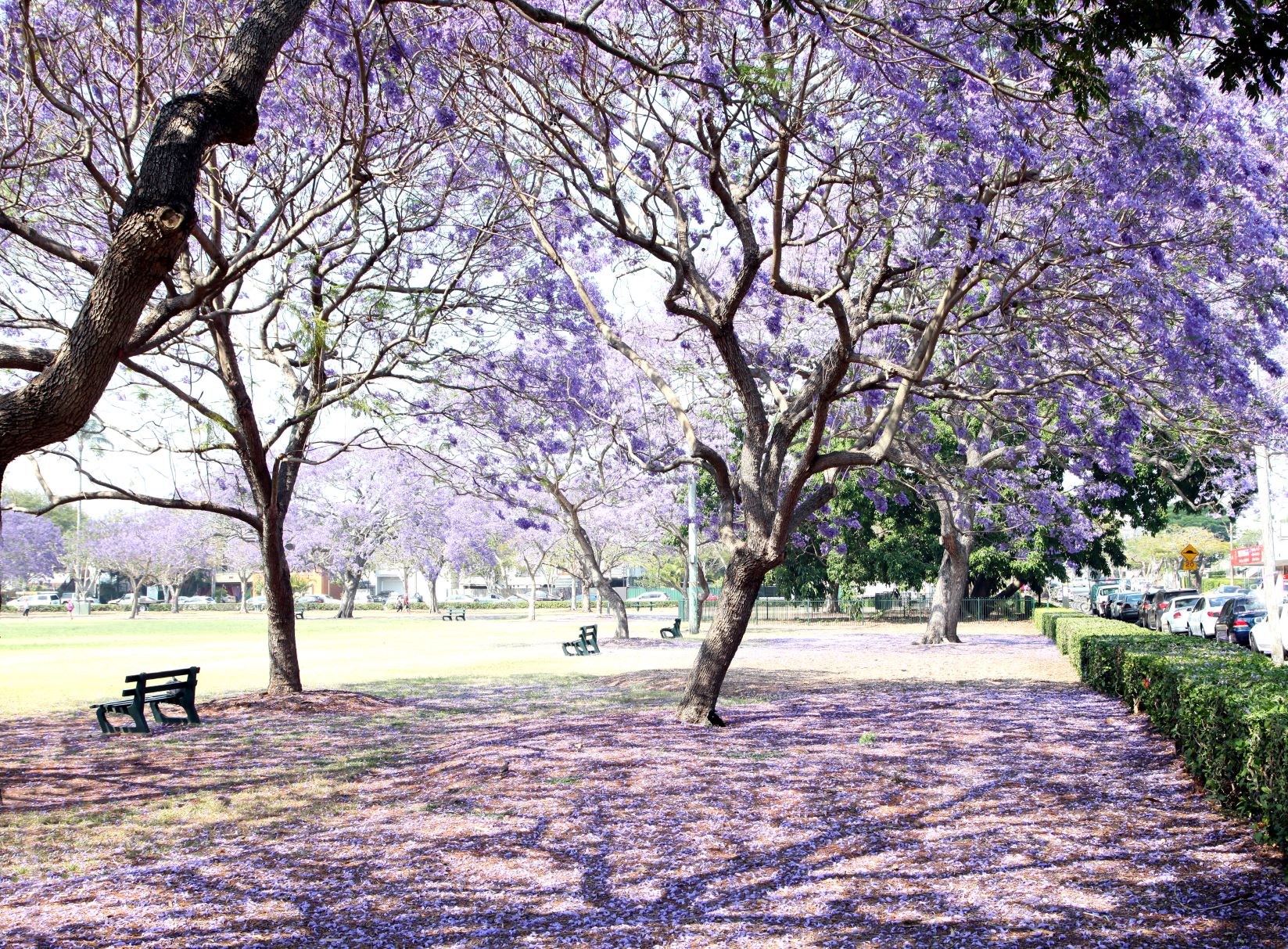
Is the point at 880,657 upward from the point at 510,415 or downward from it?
downward

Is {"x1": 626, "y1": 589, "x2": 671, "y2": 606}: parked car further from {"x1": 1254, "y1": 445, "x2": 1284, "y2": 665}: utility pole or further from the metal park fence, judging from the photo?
{"x1": 1254, "y1": 445, "x2": 1284, "y2": 665}: utility pole

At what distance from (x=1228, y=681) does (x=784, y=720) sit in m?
6.03

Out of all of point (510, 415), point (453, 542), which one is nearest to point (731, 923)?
point (510, 415)

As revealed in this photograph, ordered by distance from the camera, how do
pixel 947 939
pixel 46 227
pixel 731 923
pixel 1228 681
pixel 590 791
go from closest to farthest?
pixel 947 939 → pixel 731 923 → pixel 1228 681 → pixel 590 791 → pixel 46 227

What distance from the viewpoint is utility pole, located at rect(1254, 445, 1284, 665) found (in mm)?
21328

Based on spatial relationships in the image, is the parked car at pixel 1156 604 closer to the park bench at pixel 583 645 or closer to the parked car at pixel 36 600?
the park bench at pixel 583 645

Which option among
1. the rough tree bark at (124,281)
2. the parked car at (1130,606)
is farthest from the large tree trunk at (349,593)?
the rough tree bark at (124,281)

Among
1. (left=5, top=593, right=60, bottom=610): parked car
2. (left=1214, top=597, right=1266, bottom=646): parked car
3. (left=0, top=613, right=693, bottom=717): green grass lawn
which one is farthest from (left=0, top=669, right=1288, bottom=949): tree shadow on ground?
(left=5, top=593, right=60, bottom=610): parked car

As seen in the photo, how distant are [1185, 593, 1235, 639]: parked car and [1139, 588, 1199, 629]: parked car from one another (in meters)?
3.19

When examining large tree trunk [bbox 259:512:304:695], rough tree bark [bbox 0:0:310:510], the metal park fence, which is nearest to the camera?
rough tree bark [bbox 0:0:310:510]

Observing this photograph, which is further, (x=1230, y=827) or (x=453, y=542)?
(x=453, y=542)

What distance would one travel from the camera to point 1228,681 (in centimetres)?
811

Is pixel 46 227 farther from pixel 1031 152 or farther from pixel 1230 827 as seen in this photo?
pixel 1230 827

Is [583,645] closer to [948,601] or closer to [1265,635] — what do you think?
[948,601]
